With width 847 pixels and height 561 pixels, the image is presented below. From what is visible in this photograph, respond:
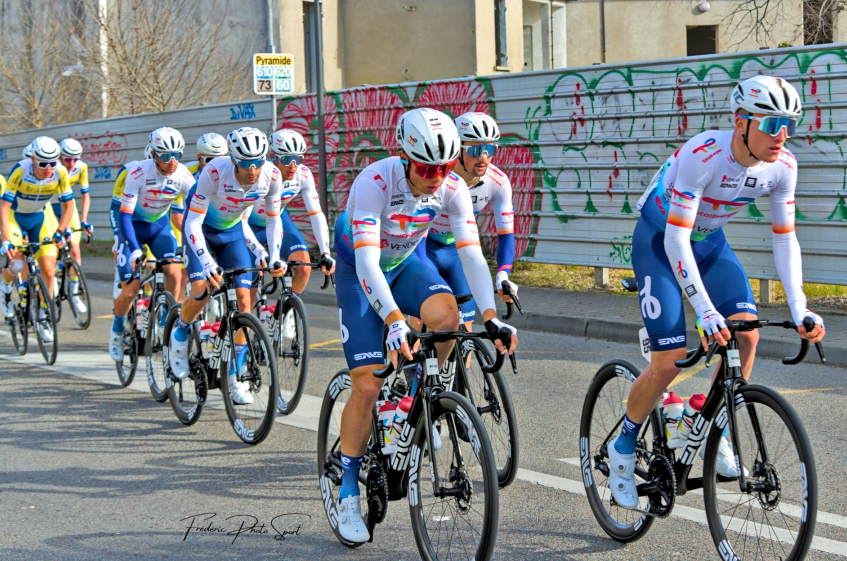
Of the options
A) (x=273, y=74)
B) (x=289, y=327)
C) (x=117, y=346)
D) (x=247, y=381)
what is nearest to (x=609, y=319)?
(x=289, y=327)

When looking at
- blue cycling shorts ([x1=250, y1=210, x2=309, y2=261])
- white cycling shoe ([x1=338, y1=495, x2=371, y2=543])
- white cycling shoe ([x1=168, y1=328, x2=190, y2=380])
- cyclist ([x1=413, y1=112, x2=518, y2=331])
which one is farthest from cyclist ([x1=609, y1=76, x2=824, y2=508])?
blue cycling shorts ([x1=250, y1=210, x2=309, y2=261])

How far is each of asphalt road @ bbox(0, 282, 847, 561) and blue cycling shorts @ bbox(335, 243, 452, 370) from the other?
0.96 metres

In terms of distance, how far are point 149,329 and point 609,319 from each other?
15.7ft

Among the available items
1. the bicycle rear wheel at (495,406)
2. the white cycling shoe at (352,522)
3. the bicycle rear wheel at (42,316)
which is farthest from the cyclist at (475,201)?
the bicycle rear wheel at (42,316)

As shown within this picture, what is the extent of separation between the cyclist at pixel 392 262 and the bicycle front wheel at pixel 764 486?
3.18 feet

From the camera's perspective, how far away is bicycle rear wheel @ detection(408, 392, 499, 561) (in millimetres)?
3918

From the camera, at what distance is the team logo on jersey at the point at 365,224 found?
177 inches

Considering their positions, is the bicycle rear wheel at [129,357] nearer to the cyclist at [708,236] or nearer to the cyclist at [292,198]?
the cyclist at [292,198]

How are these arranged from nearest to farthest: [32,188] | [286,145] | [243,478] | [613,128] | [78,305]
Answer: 1. [243,478]
2. [286,145]
3. [32,188]
4. [78,305]
5. [613,128]

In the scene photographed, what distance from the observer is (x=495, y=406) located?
5641 mm

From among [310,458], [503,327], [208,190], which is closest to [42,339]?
[208,190]

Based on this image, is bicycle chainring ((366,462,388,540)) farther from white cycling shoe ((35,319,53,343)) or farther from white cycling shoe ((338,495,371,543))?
white cycling shoe ((35,319,53,343))

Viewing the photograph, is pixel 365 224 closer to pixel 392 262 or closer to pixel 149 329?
pixel 392 262

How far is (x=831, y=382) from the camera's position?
25.7 feet
